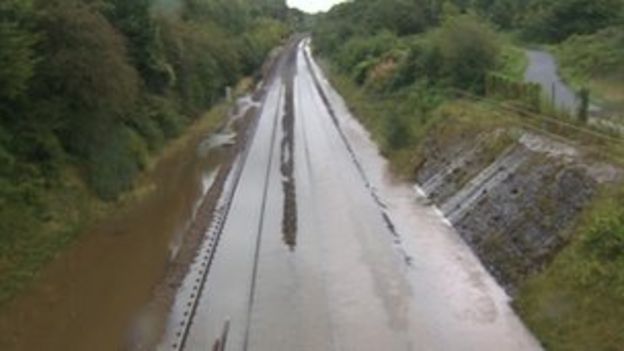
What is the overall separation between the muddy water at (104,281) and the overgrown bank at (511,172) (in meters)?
9.16

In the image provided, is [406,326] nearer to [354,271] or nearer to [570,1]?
[354,271]

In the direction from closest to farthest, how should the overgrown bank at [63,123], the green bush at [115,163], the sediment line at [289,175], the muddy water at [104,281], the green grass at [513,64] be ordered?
the muddy water at [104,281], the overgrown bank at [63,123], the sediment line at [289,175], the green bush at [115,163], the green grass at [513,64]

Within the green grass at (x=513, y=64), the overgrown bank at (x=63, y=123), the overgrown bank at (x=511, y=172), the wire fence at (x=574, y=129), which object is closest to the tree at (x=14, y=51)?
the overgrown bank at (x=63, y=123)

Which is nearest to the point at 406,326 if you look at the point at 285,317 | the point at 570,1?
the point at 285,317

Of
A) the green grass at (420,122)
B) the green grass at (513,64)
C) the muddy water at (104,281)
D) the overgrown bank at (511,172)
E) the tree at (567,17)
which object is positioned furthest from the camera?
the tree at (567,17)

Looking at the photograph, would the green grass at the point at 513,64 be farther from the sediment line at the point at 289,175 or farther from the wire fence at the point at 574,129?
the sediment line at the point at 289,175

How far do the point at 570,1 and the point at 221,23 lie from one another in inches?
1521

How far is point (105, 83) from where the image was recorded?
31.1 m

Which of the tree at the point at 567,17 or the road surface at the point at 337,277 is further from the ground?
the road surface at the point at 337,277

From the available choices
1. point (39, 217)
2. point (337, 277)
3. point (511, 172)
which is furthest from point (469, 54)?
point (39, 217)

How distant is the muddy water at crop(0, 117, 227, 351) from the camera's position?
68.7 ft

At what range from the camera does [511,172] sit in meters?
29.4

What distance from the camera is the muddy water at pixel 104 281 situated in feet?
68.7

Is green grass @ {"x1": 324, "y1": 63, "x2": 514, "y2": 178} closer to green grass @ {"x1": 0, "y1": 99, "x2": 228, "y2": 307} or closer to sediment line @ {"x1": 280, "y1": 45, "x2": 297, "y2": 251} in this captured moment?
sediment line @ {"x1": 280, "y1": 45, "x2": 297, "y2": 251}
